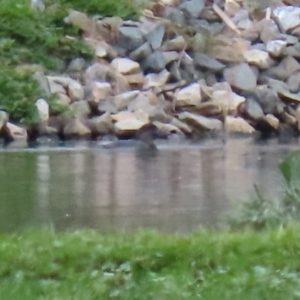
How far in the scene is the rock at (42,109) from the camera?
63.0 feet

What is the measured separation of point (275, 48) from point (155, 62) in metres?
3.36

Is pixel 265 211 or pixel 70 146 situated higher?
pixel 265 211

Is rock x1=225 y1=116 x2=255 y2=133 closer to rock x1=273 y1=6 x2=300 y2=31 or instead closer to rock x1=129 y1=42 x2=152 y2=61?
rock x1=129 y1=42 x2=152 y2=61

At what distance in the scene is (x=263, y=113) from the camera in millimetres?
21469

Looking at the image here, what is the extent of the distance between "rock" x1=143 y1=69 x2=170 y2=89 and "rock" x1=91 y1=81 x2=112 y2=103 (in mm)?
987

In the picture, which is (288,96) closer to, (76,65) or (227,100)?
(227,100)

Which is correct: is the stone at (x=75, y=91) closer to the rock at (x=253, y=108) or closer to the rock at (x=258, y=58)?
the rock at (x=253, y=108)

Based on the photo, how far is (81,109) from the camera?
1984 centimetres

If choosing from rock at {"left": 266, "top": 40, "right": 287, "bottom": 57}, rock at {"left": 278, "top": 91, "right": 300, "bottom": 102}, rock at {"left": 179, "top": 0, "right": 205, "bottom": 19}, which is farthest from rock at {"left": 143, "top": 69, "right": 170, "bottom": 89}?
rock at {"left": 179, "top": 0, "right": 205, "bottom": 19}

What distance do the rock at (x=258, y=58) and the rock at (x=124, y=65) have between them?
2.87 metres

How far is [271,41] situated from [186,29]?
2.16 m

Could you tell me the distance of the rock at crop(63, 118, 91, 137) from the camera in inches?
748

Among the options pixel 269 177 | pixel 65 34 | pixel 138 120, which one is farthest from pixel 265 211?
pixel 65 34

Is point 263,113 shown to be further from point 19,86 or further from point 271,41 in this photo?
point 19,86
